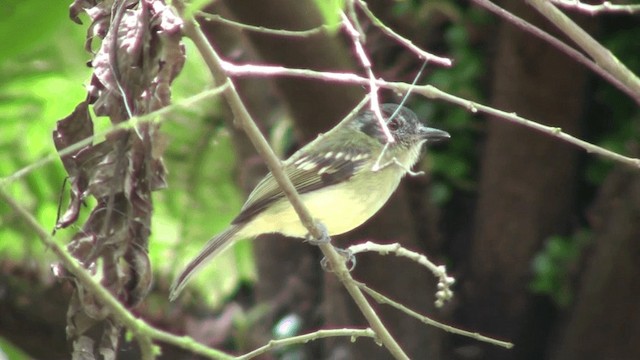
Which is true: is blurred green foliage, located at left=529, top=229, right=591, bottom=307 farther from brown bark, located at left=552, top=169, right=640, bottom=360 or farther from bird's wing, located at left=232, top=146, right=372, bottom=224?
bird's wing, located at left=232, top=146, right=372, bottom=224

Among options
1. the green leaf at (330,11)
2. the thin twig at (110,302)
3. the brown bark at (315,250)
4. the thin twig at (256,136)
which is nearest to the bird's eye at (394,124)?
the brown bark at (315,250)

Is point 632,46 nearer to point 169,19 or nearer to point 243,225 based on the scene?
point 243,225

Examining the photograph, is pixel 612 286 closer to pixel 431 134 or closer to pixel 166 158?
pixel 431 134

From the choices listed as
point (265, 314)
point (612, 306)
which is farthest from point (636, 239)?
point (265, 314)

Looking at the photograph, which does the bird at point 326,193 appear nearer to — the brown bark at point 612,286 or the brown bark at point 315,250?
the brown bark at point 315,250

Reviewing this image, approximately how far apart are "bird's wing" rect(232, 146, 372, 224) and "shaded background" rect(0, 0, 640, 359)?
41 centimetres

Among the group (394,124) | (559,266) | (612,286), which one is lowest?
(612,286)

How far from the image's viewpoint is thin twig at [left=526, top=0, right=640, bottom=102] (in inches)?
76.2

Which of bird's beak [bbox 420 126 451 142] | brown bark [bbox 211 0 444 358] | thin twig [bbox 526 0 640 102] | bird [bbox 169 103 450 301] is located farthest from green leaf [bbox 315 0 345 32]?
bird's beak [bbox 420 126 451 142]

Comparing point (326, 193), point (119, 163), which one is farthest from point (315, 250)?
point (119, 163)

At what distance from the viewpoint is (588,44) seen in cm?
196

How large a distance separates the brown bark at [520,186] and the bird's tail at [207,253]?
1.61 m

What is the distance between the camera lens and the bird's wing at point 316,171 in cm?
362

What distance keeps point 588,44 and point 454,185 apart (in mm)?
3036
